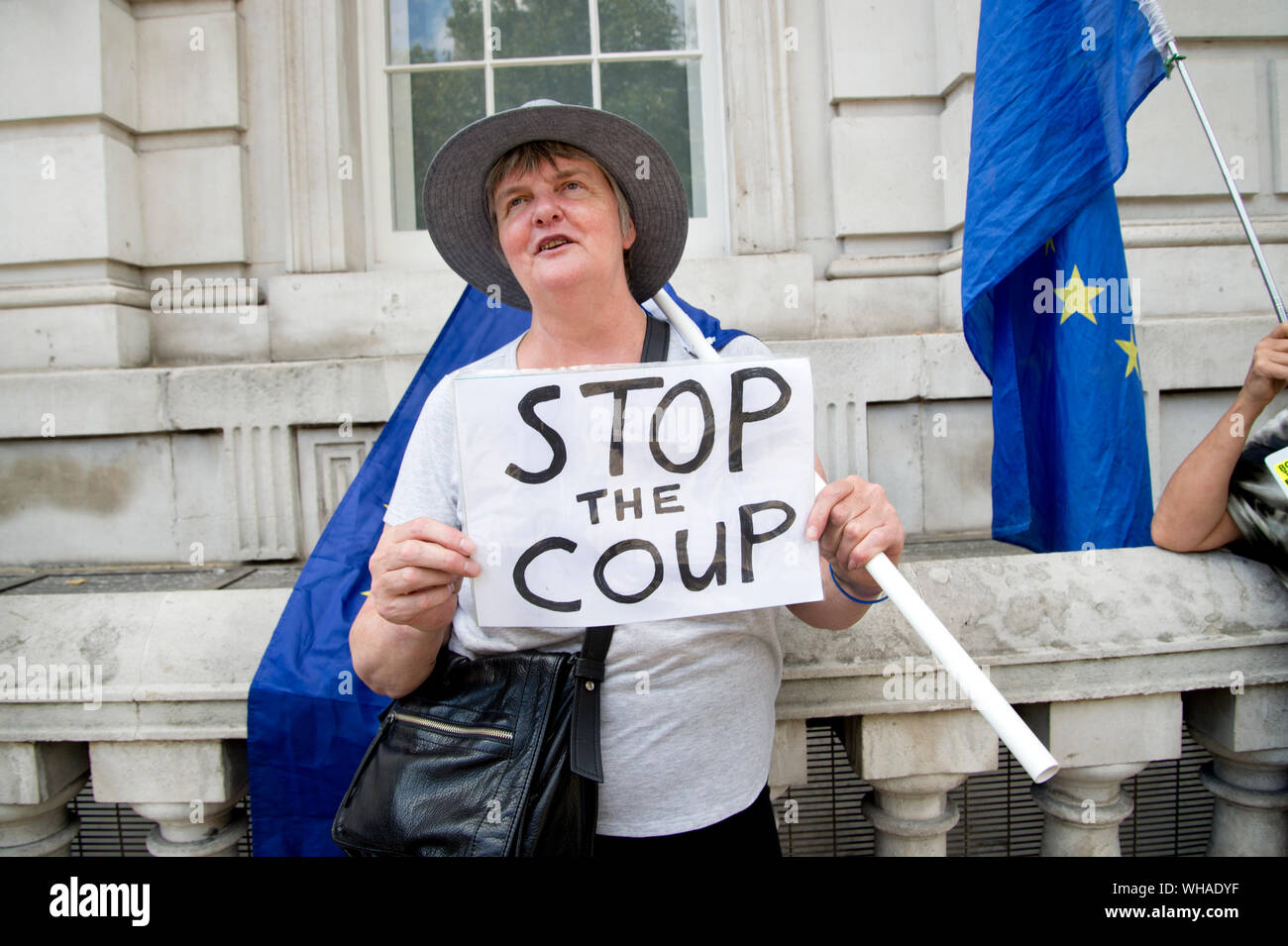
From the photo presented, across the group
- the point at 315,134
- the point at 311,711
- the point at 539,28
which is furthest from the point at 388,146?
the point at 311,711

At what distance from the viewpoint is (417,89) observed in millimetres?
4465

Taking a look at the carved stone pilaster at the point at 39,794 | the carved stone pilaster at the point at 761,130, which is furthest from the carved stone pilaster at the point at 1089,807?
the carved stone pilaster at the point at 761,130

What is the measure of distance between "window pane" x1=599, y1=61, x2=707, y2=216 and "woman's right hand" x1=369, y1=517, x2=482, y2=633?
3.73 m

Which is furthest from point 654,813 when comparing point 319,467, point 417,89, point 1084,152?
point 417,89

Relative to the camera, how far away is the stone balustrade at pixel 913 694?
59.3 inches

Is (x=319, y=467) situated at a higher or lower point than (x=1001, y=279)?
lower

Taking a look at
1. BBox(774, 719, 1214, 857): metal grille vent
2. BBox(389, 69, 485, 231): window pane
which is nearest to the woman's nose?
BBox(774, 719, 1214, 857): metal grille vent

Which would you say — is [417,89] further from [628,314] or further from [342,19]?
[628,314]

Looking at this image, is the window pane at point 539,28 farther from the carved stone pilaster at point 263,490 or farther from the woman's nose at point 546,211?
the woman's nose at point 546,211

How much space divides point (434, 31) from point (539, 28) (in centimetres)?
62

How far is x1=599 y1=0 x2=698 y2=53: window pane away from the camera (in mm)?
4398

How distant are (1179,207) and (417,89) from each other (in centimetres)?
436

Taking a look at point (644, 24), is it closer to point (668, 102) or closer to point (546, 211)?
point (668, 102)

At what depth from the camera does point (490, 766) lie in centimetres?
121
